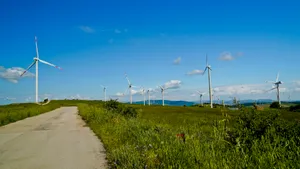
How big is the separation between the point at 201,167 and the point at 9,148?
10.0 meters

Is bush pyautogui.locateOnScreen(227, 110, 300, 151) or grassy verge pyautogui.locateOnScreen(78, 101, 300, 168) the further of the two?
bush pyautogui.locateOnScreen(227, 110, 300, 151)

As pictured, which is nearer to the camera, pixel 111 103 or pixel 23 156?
pixel 23 156

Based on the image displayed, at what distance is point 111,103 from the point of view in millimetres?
32406

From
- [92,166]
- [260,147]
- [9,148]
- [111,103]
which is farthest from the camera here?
[111,103]

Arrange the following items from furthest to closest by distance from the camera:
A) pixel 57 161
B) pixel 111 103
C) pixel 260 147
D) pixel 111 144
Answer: pixel 111 103 → pixel 111 144 → pixel 57 161 → pixel 260 147

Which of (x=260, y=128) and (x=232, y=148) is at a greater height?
(x=260, y=128)

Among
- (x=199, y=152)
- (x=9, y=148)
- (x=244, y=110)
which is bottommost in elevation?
(x=9, y=148)

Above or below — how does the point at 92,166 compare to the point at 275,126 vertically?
below

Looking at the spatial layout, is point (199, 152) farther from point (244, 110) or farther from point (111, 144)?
point (111, 144)

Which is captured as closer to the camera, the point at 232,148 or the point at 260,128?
the point at 232,148

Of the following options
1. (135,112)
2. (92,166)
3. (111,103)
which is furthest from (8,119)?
(92,166)

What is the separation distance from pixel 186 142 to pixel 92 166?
298 centimetres

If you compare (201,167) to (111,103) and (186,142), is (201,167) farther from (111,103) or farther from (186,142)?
(111,103)

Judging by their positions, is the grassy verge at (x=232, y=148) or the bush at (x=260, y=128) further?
the bush at (x=260, y=128)
